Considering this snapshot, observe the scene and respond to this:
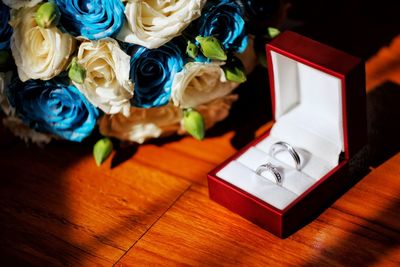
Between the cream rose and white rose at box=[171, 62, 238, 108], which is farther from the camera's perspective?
the cream rose

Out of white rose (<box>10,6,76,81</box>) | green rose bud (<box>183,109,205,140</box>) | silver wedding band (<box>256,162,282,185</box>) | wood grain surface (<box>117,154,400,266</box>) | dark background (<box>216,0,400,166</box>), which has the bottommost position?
wood grain surface (<box>117,154,400,266</box>)

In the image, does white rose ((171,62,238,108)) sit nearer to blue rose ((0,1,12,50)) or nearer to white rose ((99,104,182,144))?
white rose ((99,104,182,144))

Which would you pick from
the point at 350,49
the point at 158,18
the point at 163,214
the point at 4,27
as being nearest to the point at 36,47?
the point at 4,27

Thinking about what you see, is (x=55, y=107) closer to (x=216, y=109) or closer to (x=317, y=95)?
(x=216, y=109)

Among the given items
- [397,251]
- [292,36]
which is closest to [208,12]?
[292,36]

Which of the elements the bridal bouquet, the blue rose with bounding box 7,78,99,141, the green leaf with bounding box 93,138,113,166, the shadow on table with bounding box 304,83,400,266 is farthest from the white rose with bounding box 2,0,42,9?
the shadow on table with bounding box 304,83,400,266

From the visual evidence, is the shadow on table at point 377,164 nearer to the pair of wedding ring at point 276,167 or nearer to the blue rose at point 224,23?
the pair of wedding ring at point 276,167

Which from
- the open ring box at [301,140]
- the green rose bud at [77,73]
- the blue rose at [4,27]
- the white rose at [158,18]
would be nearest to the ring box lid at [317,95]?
the open ring box at [301,140]
